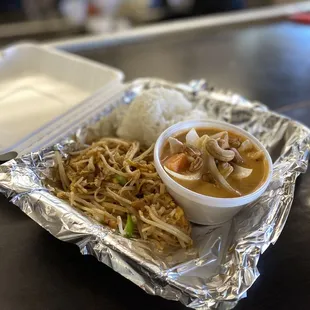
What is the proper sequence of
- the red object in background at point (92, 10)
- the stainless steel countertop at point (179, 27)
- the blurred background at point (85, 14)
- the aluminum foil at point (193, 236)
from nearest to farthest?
the aluminum foil at point (193, 236) < the stainless steel countertop at point (179, 27) < the blurred background at point (85, 14) < the red object in background at point (92, 10)

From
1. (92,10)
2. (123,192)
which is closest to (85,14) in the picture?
(92,10)

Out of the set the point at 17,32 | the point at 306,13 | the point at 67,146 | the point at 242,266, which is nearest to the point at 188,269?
the point at 242,266

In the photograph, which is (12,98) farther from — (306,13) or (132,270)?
(306,13)

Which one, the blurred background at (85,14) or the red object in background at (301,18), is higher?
the red object in background at (301,18)

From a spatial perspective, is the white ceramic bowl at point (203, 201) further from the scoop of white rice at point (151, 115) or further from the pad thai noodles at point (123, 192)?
the scoop of white rice at point (151, 115)

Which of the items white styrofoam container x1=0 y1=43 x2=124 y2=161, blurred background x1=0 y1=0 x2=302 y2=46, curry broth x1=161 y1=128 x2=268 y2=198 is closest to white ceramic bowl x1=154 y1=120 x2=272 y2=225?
curry broth x1=161 y1=128 x2=268 y2=198

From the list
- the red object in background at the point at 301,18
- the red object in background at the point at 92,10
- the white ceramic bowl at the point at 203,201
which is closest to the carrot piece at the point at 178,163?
the white ceramic bowl at the point at 203,201

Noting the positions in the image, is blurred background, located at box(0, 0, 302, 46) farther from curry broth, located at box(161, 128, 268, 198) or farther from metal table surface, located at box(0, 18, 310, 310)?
curry broth, located at box(161, 128, 268, 198)
